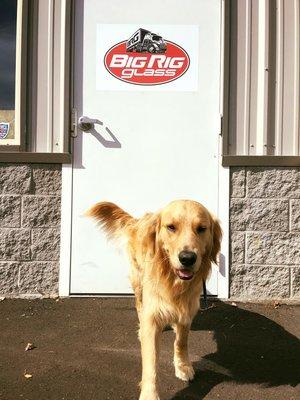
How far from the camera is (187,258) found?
254 centimetres

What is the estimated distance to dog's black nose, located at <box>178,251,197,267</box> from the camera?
254 centimetres

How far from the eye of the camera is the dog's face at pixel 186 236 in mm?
2582

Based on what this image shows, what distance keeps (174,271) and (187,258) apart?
259 millimetres

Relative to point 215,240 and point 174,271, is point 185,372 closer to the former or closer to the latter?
point 174,271

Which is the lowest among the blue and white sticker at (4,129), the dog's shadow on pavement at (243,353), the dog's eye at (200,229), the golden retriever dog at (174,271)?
the dog's shadow on pavement at (243,353)

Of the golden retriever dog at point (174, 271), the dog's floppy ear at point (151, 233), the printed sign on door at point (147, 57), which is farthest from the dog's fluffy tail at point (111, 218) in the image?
the printed sign on door at point (147, 57)

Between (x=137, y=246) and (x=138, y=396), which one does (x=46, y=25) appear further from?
(x=138, y=396)

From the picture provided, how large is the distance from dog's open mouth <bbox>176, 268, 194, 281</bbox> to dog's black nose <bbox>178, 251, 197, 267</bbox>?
0.06m

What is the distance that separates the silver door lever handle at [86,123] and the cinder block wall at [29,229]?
1.48 feet

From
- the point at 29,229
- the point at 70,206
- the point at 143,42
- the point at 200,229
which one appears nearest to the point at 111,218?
the point at 70,206

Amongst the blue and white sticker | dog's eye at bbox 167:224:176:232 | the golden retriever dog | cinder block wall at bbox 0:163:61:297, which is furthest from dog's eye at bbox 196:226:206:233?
the blue and white sticker

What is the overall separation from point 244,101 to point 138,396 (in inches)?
117

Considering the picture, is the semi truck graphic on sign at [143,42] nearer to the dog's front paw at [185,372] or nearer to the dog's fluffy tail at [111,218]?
the dog's fluffy tail at [111,218]

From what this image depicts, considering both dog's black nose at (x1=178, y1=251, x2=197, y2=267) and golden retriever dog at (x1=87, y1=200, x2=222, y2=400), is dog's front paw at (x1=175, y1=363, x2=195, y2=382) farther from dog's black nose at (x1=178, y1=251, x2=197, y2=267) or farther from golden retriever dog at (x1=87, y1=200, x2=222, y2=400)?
dog's black nose at (x1=178, y1=251, x2=197, y2=267)
